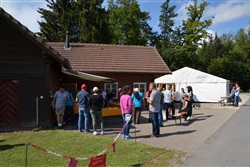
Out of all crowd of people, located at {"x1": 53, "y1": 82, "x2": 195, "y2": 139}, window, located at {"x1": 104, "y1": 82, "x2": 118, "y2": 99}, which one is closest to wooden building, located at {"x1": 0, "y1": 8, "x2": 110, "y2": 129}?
crowd of people, located at {"x1": 53, "y1": 82, "x2": 195, "y2": 139}

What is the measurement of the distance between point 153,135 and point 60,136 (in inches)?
132

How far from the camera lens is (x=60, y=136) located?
380 inches

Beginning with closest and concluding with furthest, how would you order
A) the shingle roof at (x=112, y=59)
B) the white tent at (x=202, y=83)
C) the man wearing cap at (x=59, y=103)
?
the man wearing cap at (x=59, y=103) → the shingle roof at (x=112, y=59) → the white tent at (x=202, y=83)

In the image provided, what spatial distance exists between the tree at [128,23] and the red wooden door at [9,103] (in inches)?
1249

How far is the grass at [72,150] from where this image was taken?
21.5ft

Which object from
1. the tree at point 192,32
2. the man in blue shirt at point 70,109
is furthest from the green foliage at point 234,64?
the man in blue shirt at point 70,109

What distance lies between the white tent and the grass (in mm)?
16392

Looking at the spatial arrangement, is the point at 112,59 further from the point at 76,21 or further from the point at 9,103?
the point at 76,21

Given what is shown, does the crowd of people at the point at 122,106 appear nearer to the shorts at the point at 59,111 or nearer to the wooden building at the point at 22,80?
the shorts at the point at 59,111

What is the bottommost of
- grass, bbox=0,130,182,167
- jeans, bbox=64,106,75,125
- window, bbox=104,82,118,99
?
grass, bbox=0,130,182,167

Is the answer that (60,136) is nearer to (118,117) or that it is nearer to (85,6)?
(118,117)

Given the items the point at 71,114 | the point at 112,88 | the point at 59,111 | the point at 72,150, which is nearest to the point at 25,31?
the point at 59,111

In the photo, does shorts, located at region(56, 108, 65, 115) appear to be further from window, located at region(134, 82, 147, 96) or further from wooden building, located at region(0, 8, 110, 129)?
window, located at region(134, 82, 147, 96)

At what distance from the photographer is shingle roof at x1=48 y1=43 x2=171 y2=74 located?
20.0 meters
